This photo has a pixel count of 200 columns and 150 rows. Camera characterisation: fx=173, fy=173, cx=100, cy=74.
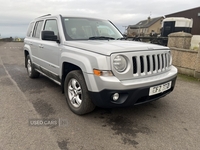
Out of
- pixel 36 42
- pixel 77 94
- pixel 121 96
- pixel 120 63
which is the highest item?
pixel 36 42

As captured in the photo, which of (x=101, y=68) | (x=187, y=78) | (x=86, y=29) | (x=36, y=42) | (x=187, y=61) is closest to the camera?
(x=101, y=68)

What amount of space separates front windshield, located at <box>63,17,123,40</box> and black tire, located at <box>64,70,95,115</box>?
2.84 ft

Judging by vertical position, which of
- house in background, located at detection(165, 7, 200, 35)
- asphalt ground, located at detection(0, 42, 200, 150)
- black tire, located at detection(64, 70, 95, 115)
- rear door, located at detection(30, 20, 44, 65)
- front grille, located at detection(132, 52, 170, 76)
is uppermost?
house in background, located at detection(165, 7, 200, 35)

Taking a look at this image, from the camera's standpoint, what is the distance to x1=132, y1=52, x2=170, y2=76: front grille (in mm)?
2629

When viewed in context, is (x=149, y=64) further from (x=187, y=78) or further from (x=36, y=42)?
(x=187, y=78)

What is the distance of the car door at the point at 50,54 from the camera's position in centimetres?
361

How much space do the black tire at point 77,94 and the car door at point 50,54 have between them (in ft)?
1.78

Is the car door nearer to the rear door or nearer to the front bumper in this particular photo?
the rear door

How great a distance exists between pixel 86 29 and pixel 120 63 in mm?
1619

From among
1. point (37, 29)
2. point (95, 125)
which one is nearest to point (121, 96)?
point (95, 125)

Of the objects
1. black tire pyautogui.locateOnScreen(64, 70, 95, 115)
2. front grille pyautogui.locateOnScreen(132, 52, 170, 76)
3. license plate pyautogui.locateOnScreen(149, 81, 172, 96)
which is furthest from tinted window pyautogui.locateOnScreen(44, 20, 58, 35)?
license plate pyautogui.locateOnScreen(149, 81, 172, 96)

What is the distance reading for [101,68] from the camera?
8.10 ft

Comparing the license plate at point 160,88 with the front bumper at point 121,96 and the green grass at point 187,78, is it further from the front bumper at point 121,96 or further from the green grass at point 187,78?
the green grass at point 187,78

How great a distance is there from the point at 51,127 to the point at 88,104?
68 centimetres
